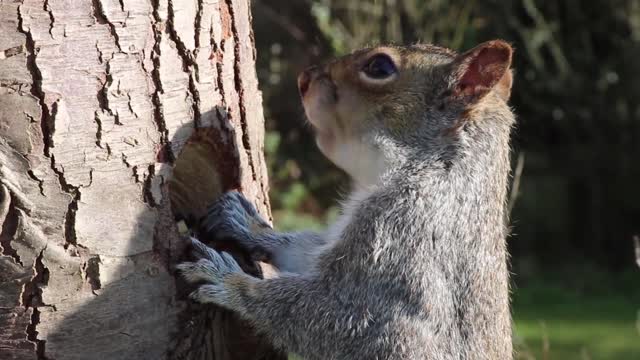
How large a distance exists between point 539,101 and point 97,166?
541 centimetres

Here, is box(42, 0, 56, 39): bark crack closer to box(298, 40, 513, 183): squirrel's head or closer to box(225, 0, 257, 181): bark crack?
box(225, 0, 257, 181): bark crack

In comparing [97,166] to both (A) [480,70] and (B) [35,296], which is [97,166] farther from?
(A) [480,70]

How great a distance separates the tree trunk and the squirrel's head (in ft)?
1.20

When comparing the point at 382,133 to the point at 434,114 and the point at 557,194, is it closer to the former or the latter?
the point at 434,114

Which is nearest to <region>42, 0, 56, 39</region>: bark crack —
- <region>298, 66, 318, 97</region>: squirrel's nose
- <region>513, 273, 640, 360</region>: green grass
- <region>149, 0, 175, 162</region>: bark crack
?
<region>149, 0, 175, 162</region>: bark crack

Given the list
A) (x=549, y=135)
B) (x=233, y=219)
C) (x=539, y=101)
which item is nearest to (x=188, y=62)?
(x=233, y=219)

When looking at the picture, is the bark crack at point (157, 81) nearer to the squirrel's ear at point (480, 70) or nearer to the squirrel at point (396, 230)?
the squirrel at point (396, 230)

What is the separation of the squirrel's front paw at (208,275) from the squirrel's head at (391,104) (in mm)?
476

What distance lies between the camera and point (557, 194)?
920 cm

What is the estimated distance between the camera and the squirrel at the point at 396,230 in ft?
9.45

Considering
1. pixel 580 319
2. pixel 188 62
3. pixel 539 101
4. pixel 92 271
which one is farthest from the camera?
pixel 539 101

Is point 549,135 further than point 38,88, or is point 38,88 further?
point 549,135

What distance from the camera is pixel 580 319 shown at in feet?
24.5

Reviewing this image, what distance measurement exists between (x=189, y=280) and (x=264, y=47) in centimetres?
454
